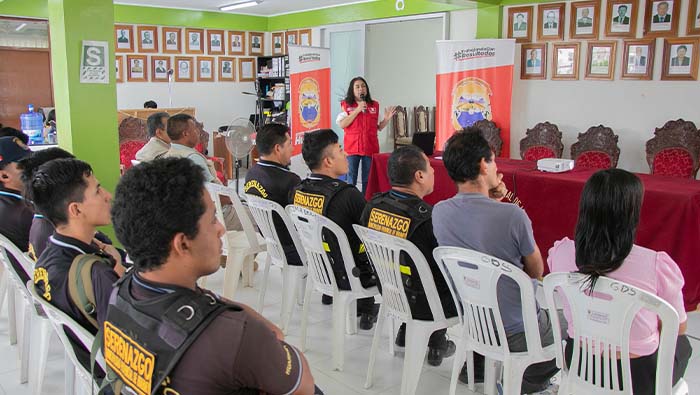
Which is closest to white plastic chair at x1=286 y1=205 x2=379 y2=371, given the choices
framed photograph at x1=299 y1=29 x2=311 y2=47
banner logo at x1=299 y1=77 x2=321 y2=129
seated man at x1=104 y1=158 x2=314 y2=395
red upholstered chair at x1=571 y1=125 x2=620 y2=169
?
seated man at x1=104 y1=158 x2=314 y2=395

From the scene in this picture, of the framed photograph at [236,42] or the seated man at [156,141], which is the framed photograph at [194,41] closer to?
the framed photograph at [236,42]

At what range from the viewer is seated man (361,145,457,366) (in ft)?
8.23

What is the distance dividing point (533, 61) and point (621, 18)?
3.41 ft

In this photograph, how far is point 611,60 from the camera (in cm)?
598

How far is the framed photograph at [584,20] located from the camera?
6039 mm

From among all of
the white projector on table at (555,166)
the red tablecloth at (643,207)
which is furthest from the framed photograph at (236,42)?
the white projector on table at (555,166)

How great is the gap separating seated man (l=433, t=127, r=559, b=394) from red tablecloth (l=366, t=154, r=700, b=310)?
1797mm

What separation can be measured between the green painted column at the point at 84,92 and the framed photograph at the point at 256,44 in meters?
6.06

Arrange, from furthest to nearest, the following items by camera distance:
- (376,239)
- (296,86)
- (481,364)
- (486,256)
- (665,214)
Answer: (296,86) → (665,214) → (481,364) → (376,239) → (486,256)

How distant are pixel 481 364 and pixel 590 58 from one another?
14.8 ft

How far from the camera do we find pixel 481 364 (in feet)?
9.31

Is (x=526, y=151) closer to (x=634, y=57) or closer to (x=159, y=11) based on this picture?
(x=634, y=57)

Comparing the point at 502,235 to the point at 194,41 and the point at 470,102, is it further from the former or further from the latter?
the point at 194,41

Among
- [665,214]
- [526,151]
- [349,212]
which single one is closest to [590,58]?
[526,151]
